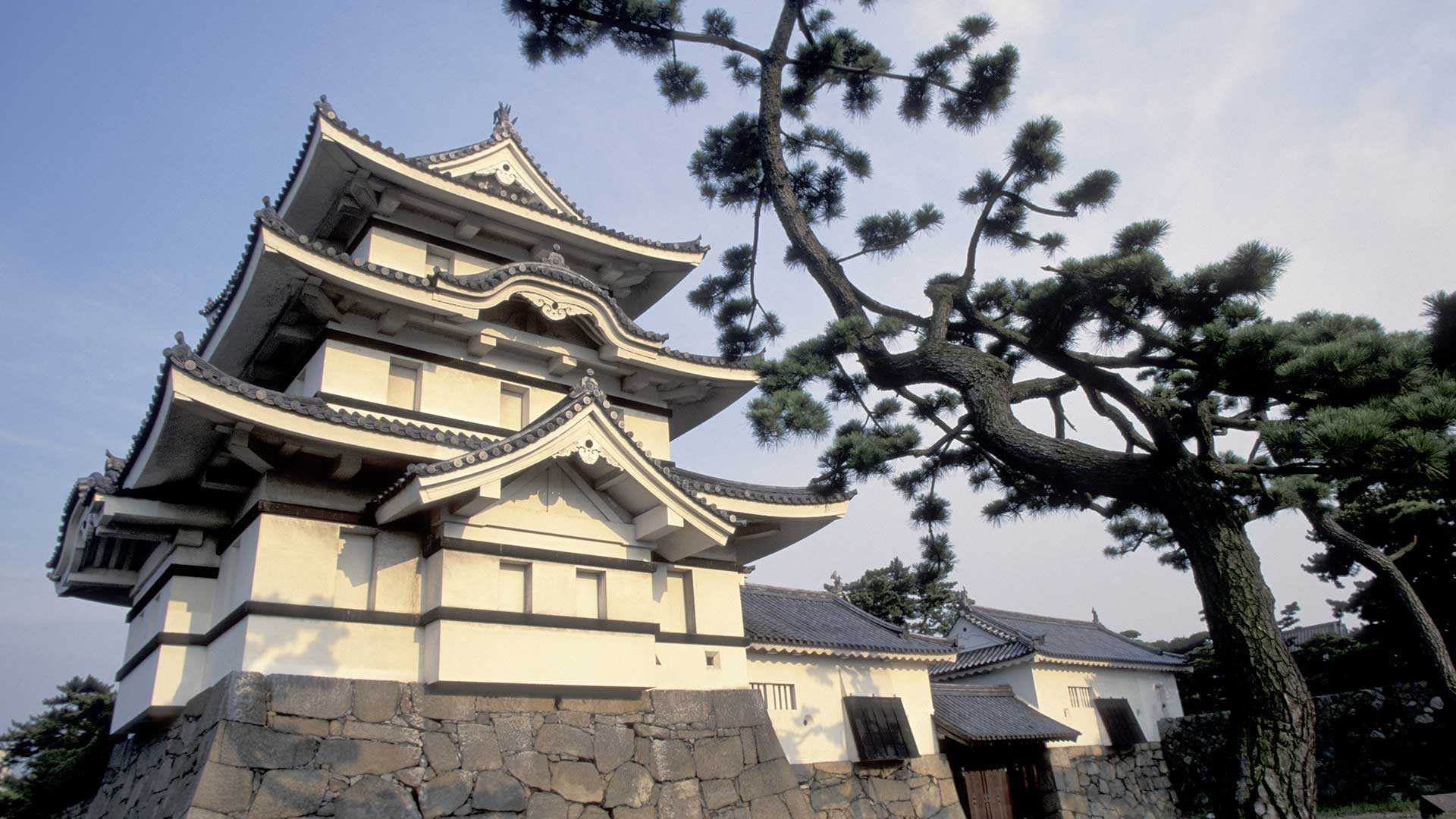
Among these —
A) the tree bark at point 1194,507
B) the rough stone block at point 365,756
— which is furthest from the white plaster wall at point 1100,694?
the rough stone block at point 365,756

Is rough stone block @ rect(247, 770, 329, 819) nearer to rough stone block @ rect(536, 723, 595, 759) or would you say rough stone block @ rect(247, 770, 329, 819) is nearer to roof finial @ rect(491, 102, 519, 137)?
rough stone block @ rect(536, 723, 595, 759)

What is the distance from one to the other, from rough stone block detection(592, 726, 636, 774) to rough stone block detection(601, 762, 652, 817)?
0.08 meters

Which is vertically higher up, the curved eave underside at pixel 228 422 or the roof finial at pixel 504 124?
the roof finial at pixel 504 124

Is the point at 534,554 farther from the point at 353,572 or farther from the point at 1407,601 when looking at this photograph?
the point at 1407,601

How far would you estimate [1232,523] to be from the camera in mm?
6211

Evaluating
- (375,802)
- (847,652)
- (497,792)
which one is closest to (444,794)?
(497,792)

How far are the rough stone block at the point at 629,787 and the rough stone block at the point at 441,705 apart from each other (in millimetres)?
A: 1490

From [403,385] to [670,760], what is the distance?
501 cm

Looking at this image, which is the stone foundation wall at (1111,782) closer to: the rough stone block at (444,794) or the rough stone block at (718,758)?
the rough stone block at (718,758)

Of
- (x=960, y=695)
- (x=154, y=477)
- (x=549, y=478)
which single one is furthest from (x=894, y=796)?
(x=154, y=477)

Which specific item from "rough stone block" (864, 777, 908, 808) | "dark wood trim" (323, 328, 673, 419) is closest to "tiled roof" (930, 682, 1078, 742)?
"rough stone block" (864, 777, 908, 808)

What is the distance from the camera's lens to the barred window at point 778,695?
11875 millimetres

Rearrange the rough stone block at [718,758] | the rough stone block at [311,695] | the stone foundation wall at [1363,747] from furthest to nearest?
1. the stone foundation wall at [1363,747]
2. the rough stone block at [718,758]
3. the rough stone block at [311,695]

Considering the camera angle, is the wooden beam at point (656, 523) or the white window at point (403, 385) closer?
the wooden beam at point (656, 523)
